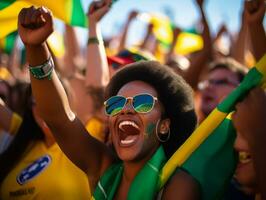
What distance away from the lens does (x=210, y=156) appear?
205cm

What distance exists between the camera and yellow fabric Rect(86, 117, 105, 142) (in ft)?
9.72

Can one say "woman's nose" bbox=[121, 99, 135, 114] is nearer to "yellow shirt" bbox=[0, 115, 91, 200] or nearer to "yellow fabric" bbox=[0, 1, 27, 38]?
"yellow shirt" bbox=[0, 115, 91, 200]

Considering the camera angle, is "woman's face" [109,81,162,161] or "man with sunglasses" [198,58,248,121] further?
"man with sunglasses" [198,58,248,121]

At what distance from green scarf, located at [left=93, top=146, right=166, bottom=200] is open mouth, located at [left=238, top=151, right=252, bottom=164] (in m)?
0.35

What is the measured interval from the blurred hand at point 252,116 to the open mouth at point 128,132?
55cm

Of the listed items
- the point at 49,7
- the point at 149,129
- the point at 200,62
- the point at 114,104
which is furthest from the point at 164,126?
the point at 200,62

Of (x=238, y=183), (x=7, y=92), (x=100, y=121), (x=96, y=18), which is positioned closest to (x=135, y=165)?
(x=238, y=183)

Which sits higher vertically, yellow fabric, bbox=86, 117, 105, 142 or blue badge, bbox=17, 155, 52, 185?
blue badge, bbox=17, 155, 52, 185

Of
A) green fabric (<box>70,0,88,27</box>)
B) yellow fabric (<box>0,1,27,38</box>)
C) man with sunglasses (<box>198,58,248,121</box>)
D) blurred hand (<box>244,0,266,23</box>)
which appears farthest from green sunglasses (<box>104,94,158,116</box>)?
man with sunglasses (<box>198,58,248,121</box>)

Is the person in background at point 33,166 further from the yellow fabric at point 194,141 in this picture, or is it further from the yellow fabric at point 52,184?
the yellow fabric at point 194,141

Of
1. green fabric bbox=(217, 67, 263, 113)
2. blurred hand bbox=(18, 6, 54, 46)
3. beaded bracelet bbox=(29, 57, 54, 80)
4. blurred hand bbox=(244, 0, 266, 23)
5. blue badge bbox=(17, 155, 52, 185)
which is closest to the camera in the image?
green fabric bbox=(217, 67, 263, 113)

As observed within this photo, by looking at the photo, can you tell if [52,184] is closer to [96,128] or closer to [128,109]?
[96,128]

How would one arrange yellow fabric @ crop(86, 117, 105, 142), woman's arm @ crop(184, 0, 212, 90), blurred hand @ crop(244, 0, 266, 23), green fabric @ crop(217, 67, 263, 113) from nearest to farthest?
green fabric @ crop(217, 67, 263, 113), blurred hand @ crop(244, 0, 266, 23), yellow fabric @ crop(86, 117, 105, 142), woman's arm @ crop(184, 0, 212, 90)

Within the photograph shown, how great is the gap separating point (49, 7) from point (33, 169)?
0.90m
